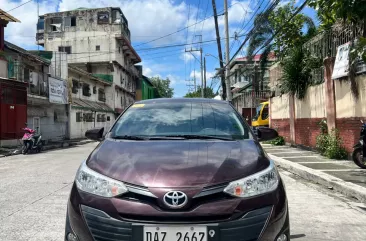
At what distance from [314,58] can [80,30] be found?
Answer: 3695 centimetres

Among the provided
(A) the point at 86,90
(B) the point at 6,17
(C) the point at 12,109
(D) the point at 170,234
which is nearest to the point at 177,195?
(D) the point at 170,234

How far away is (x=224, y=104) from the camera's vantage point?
4098mm

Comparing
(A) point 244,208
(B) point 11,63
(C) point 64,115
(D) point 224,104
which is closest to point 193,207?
(A) point 244,208

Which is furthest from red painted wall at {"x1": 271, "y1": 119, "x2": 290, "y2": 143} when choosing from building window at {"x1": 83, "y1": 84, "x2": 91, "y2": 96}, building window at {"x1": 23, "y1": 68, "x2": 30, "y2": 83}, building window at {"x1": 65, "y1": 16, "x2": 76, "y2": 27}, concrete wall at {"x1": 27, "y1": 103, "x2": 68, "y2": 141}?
building window at {"x1": 65, "y1": 16, "x2": 76, "y2": 27}

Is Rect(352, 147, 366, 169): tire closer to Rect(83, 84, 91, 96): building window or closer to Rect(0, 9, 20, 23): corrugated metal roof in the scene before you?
Rect(0, 9, 20, 23): corrugated metal roof

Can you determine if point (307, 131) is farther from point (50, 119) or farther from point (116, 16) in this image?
point (116, 16)

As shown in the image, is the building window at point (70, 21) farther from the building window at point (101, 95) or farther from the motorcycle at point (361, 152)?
the motorcycle at point (361, 152)

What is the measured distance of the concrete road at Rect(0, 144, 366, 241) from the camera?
4102mm

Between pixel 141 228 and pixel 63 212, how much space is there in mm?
3180

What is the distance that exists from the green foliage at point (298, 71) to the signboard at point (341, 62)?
7.95 feet

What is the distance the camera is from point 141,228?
7.41 ft

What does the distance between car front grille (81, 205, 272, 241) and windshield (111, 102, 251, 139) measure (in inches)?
42.7

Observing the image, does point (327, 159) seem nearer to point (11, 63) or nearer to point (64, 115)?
point (11, 63)

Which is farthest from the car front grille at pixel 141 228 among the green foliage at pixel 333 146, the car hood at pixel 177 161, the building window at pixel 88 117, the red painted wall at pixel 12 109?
the building window at pixel 88 117
